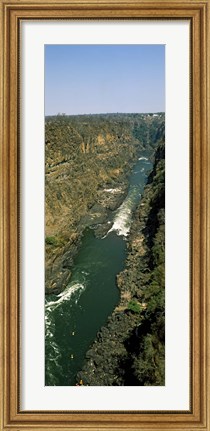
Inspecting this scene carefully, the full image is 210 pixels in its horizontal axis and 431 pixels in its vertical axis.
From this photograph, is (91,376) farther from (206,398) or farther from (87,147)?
(87,147)

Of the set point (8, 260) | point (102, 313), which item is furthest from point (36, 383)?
point (102, 313)

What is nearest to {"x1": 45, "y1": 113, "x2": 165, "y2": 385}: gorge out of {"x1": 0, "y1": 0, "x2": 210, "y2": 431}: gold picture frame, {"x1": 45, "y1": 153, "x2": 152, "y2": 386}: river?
{"x1": 45, "y1": 153, "x2": 152, "y2": 386}: river

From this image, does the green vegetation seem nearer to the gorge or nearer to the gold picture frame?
the gorge

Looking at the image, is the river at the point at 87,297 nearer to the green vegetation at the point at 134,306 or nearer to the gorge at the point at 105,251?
the gorge at the point at 105,251

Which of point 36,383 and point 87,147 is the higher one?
point 87,147

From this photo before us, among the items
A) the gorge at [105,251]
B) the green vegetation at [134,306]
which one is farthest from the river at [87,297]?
the green vegetation at [134,306]
